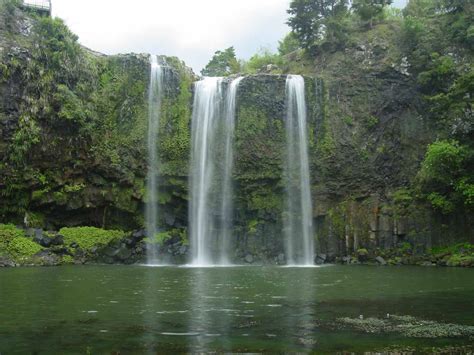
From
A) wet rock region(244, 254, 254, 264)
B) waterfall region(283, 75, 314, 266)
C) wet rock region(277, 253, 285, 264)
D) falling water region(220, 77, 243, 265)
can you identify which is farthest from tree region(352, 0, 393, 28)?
wet rock region(244, 254, 254, 264)

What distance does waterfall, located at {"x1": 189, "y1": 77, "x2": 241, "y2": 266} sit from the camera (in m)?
31.9

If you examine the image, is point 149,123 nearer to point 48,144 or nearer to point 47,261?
point 48,144

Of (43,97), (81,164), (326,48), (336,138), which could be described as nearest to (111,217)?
(81,164)

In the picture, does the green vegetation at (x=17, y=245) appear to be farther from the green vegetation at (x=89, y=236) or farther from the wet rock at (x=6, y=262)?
the green vegetation at (x=89, y=236)

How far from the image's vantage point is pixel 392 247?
3042 cm

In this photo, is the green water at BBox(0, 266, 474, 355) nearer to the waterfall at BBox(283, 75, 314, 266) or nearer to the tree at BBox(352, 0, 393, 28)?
the waterfall at BBox(283, 75, 314, 266)

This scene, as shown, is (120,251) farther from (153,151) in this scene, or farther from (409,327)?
(409,327)

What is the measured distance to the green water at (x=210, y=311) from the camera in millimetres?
7855

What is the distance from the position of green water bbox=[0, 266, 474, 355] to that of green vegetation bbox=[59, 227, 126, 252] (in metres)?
11.6

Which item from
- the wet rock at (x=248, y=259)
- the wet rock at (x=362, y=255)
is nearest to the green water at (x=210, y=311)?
the wet rock at (x=362, y=255)

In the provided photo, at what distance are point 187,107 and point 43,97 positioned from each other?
8.93m

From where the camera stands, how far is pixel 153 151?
1328 inches

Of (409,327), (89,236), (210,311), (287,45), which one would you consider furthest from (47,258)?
(287,45)

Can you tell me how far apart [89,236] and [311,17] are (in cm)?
2227
